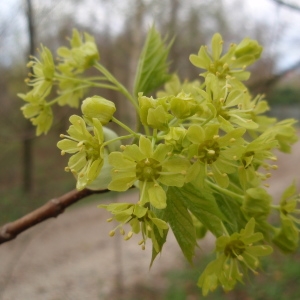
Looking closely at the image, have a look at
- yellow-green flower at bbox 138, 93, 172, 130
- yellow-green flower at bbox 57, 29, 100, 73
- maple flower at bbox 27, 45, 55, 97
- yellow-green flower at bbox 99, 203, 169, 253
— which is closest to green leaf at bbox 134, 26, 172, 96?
yellow-green flower at bbox 57, 29, 100, 73

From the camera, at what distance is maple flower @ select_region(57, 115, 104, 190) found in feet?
3.18

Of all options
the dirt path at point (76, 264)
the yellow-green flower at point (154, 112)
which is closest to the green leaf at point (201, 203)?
the yellow-green flower at point (154, 112)

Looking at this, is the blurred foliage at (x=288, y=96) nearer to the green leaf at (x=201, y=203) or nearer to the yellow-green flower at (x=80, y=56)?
the yellow-green flower at (x=80, y=56)

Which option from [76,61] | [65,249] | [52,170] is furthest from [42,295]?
[52,170]

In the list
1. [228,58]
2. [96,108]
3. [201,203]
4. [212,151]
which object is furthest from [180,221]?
[228,58]

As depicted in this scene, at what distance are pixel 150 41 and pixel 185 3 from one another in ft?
29.2

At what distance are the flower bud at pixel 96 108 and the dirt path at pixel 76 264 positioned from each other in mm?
4176

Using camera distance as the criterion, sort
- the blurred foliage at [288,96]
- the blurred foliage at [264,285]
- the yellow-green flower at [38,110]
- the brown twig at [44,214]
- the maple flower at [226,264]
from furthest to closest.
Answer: the blurred foliage at [288,96] < the blurred foliage at [264,285] < the yellow-green flower at [38,110] < the brown twig at [44,214] < the maple flower at [226,264]

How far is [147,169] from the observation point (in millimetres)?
972

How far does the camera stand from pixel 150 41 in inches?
59.1

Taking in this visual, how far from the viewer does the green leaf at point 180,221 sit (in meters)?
1.01

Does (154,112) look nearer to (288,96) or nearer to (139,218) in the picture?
(139,218)

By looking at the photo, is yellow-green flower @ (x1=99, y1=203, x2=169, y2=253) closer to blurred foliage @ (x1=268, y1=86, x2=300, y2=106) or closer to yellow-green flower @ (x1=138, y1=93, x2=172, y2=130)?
yellow-green flower @ (x1=138, y1=93, x2=172, y2=130)

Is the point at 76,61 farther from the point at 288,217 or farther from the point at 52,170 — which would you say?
the point at 52,170
